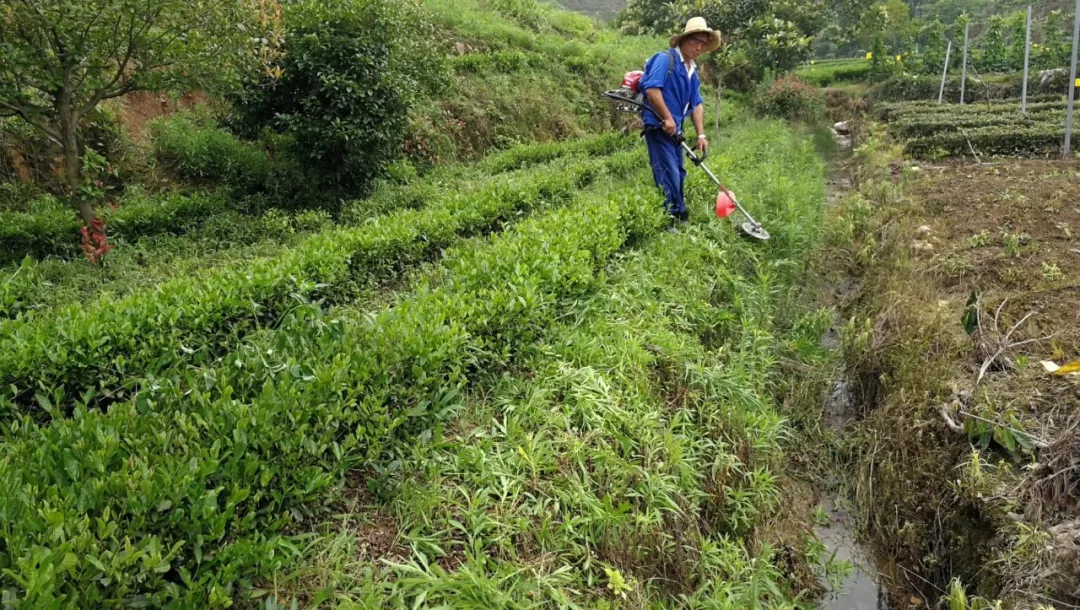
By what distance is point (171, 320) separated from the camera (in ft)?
11.2

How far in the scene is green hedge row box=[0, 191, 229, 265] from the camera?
5.72 metres

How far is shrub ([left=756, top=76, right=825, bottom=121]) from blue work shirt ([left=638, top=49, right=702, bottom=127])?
15.1m

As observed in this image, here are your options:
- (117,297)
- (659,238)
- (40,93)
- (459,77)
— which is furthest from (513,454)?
(459,77)

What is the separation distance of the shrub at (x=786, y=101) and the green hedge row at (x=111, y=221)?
17941 millimetres

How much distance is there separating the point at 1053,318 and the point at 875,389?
4.08ft

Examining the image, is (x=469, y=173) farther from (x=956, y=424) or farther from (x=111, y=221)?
(x=956, y=424)

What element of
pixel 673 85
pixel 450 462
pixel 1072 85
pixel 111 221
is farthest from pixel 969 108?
pixel 111 221

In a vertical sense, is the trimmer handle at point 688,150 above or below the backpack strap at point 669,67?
below

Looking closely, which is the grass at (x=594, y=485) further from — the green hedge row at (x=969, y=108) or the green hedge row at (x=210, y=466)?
the green hedge row at (x=969, y=108)

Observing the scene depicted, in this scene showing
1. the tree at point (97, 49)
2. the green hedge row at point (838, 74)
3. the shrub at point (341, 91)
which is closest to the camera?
the tree at point (97, 49)

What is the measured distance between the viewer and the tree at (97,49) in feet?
16.1

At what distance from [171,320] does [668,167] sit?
4.55 meters

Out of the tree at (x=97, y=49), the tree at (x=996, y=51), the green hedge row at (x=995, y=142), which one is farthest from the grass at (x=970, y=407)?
the tree at (x=996, y=51)

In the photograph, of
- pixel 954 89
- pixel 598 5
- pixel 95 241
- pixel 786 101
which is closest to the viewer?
pixel 95 241
